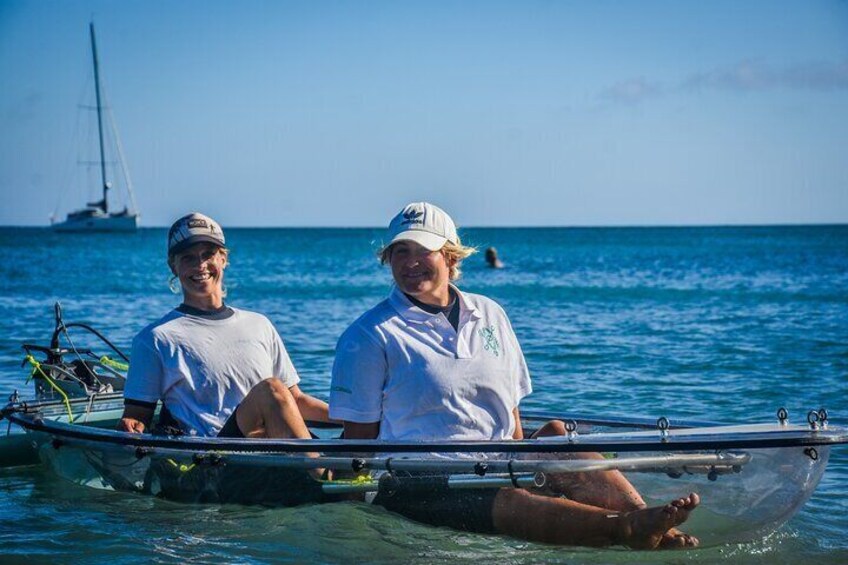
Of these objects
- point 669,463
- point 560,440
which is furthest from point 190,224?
point 669,463

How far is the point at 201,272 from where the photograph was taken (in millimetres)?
6285

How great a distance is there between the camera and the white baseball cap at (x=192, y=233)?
6.24 metres

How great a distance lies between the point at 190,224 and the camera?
6.30m

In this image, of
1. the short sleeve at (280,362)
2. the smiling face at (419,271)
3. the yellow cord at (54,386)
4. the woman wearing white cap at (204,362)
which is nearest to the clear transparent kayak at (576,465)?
the woman wearing white cap at (204,362)

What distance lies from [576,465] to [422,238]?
1158 mm

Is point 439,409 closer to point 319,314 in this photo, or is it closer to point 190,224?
point 190,224

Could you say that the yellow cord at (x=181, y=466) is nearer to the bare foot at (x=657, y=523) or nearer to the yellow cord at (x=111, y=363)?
the bare foot at (x=657, y=523)

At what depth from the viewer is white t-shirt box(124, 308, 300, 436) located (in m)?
6.09

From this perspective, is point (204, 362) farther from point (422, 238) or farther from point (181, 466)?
point (422, 238)

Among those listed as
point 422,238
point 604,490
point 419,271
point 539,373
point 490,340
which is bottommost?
point 539,373

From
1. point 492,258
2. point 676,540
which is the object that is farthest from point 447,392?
→ point 492,258

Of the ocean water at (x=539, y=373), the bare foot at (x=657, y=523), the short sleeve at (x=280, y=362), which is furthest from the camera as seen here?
the short sleeve at (x=280, y=362)

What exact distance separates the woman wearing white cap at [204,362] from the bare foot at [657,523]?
67.9 inches

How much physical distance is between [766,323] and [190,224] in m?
15.8
